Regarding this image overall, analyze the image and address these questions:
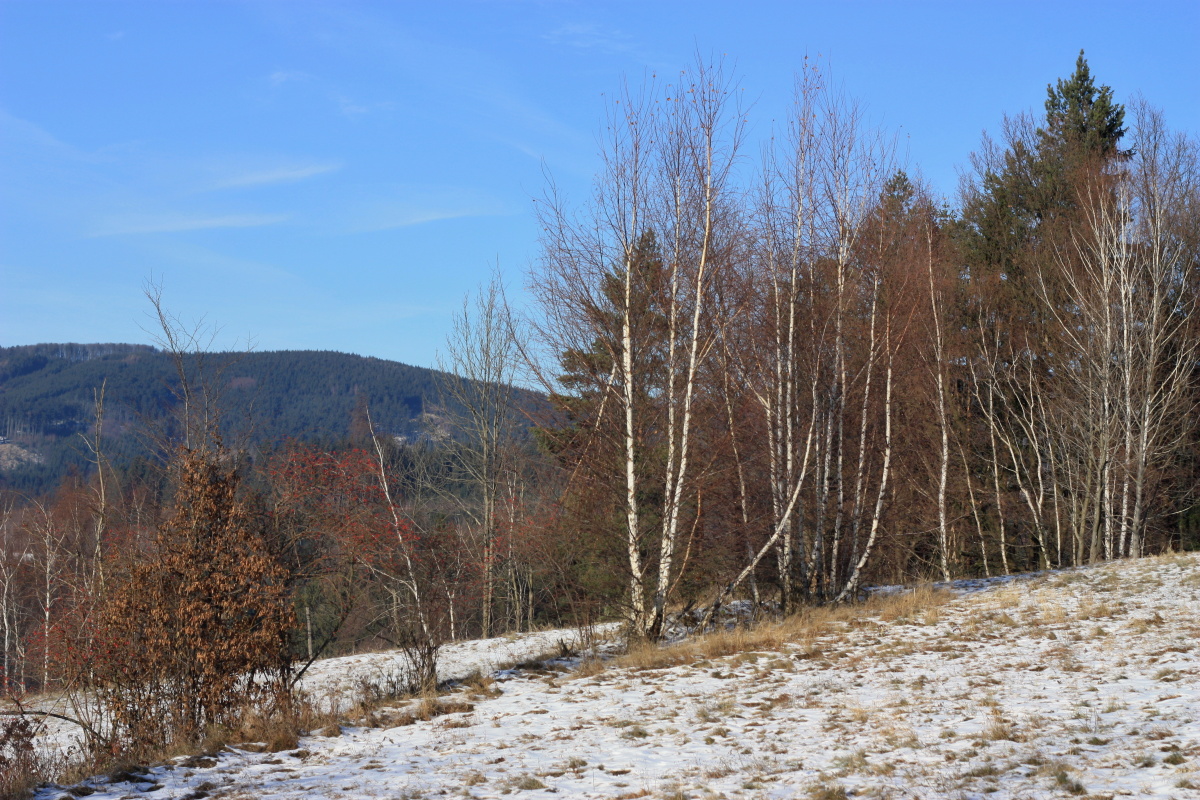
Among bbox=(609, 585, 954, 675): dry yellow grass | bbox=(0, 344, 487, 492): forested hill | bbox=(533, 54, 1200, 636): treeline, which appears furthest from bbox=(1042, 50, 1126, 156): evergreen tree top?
bbox=(0, 344, 487, 492): forested hill

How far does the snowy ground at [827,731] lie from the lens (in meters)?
5.85

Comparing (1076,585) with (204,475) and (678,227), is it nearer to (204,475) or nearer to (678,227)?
(678,227)

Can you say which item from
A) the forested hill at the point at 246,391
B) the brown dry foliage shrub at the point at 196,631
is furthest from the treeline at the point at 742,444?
the forested hill at the point at 246,391

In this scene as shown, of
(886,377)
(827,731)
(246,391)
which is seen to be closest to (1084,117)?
(886,377)

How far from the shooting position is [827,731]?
24.0 feet

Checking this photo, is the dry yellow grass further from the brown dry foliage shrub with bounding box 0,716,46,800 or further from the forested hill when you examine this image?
the forested hill

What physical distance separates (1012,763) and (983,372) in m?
20.4

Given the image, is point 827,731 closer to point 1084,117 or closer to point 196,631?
point 196,631

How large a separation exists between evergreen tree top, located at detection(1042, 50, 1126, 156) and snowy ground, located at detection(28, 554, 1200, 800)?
17.4 metres

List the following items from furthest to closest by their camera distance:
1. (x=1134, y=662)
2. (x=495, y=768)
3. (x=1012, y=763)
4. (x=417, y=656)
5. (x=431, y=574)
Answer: (x=431, y=574) < (x=417, y=656) < (x=1134, y=662) < (x=495, y=768) < (x=1012, y=763)

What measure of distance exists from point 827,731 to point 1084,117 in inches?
938

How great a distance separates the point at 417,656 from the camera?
1180 centimetres

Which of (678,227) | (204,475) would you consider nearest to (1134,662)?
(678,227)

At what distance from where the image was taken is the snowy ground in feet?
19.2
